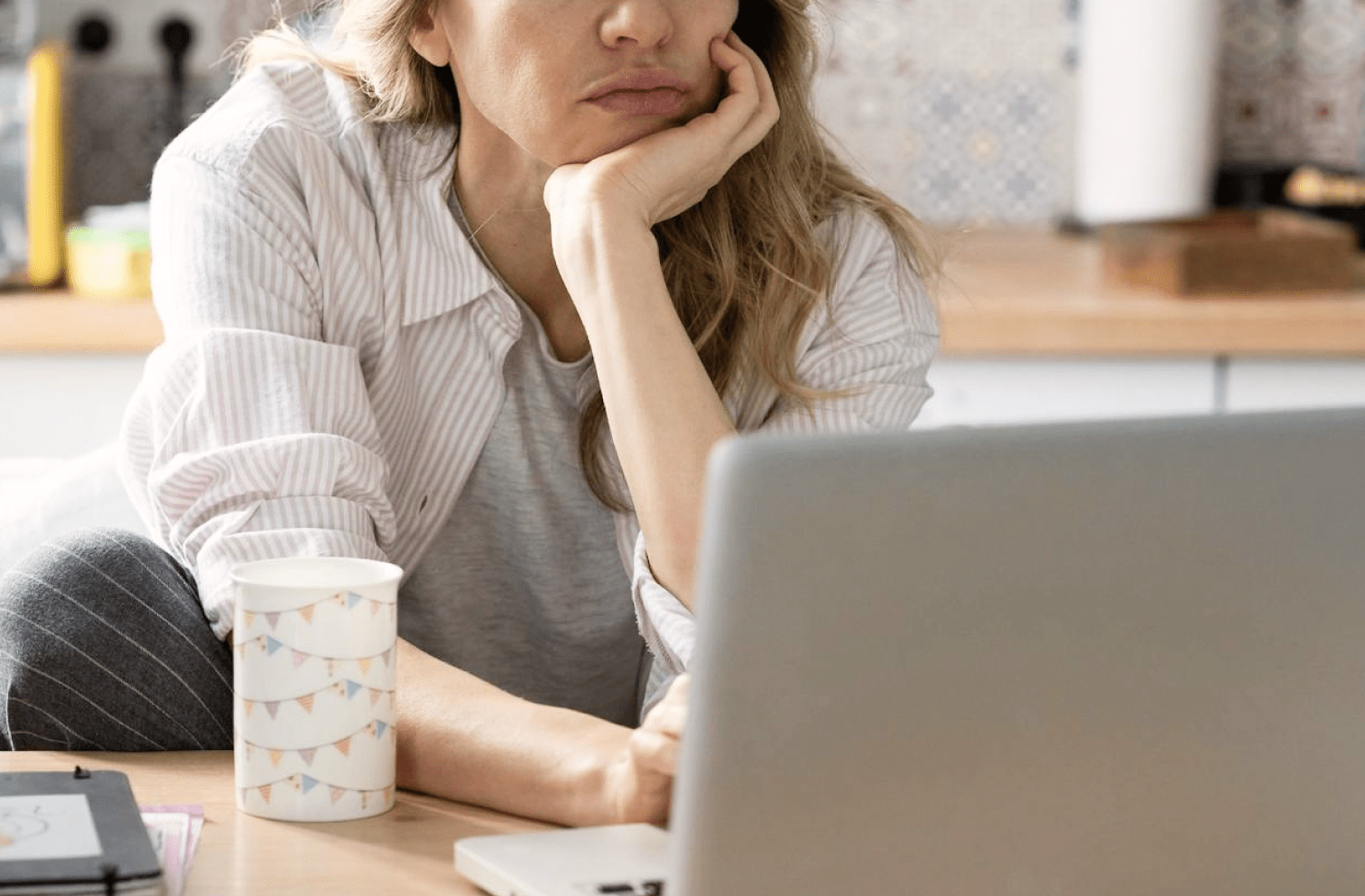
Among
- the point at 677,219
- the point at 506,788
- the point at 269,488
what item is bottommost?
the point at 506,788

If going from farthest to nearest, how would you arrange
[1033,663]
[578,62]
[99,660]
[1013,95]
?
1. [1013,95]
2. [578,62]
3. [99,660]
4. [1033,663]

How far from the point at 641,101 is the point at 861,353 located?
26 centimetres

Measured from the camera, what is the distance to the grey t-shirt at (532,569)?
1502 millimetres

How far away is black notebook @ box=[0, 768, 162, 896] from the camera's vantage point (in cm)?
76

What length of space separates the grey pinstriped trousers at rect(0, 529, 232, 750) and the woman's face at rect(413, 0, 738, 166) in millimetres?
467

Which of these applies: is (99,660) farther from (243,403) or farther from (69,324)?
(69,324)

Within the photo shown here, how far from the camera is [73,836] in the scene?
31.8 inches

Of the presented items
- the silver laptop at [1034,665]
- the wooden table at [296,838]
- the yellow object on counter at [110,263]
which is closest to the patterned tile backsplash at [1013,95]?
the yellow object on counter at [110,263]

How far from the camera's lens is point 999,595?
645 mm

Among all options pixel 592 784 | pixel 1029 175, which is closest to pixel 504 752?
pixel 592 784

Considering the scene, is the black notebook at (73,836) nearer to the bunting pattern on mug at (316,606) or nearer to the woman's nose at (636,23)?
the bunting pattern on mug at (316,606)

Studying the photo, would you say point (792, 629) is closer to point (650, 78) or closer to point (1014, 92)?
point (650, 78)

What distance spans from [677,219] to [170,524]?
0.52 m

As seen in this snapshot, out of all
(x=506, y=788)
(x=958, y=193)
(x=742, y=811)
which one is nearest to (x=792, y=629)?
(x=742, y=811)
